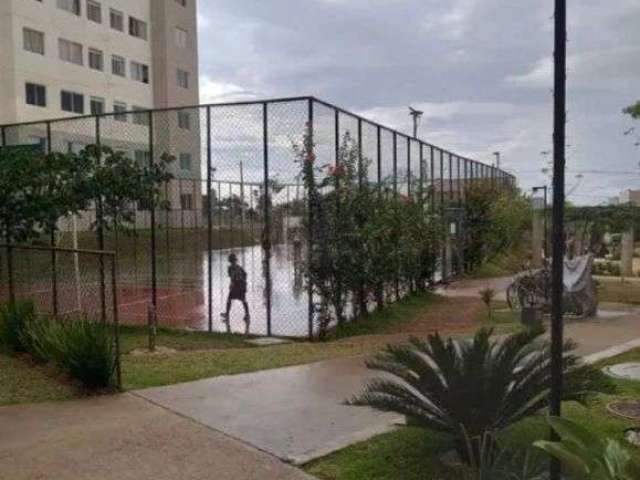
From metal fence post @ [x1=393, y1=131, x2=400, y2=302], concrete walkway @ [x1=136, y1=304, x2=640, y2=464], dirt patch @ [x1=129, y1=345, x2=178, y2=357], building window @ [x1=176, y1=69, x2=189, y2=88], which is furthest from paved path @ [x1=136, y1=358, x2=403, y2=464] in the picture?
building window @ [x1=176, y1=69, x2=189, y2=88]

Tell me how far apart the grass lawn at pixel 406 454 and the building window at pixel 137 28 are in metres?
43.8

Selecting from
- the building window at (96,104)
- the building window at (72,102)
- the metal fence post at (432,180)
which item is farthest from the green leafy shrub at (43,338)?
the building window at (96,104)

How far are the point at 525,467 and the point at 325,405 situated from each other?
278 centimetres

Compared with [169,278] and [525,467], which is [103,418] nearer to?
[525,467]

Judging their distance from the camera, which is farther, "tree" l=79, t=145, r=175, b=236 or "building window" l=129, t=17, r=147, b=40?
"building window" l=129, t=17, r=147, b=40

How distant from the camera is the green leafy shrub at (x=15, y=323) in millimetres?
8867

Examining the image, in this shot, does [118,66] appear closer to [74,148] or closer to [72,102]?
[72,102]

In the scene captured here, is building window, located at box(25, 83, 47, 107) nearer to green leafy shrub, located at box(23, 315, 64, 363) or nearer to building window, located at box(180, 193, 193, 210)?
building window, located at box(180, 193, 193, 210)

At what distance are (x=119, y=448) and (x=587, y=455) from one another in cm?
337

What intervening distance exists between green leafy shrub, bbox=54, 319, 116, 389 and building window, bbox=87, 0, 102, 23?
37509 millimetres

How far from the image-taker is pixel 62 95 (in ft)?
127

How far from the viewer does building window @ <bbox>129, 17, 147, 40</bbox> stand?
45.5 metres

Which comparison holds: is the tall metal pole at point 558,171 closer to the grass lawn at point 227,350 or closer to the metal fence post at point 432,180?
the grass lawn at point 227,350

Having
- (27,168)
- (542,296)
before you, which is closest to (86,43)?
(27,168)
